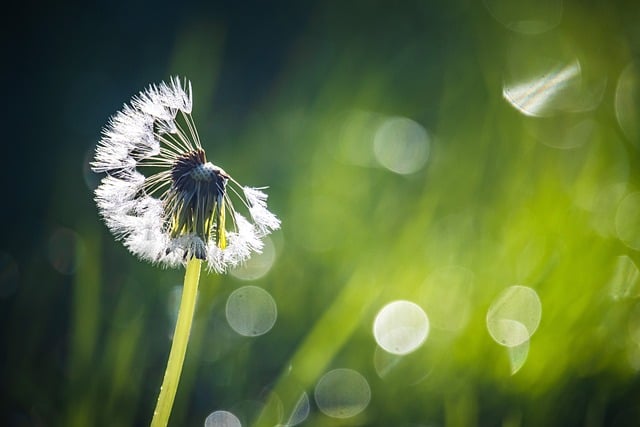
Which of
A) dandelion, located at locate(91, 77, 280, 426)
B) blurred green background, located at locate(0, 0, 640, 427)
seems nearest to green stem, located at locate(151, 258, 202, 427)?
dandelion, located at locate(91, 77, 280, 426)

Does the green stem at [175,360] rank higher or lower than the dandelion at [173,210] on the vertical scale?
lower

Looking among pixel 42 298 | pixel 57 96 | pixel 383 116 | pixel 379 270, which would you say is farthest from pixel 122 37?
pixel 379 270

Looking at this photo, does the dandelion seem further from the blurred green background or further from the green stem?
the blurred green background

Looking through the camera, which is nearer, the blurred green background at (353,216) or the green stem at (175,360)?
the green stem at (175,360)

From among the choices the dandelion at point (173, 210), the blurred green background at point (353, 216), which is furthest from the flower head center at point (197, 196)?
the blurred green background at point (353, 216)

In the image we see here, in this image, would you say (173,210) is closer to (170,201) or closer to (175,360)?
(170,201)

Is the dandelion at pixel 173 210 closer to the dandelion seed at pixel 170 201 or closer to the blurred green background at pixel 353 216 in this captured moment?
the dandelion seed at pixel 170 201

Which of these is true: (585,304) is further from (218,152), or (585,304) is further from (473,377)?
(218,152)
